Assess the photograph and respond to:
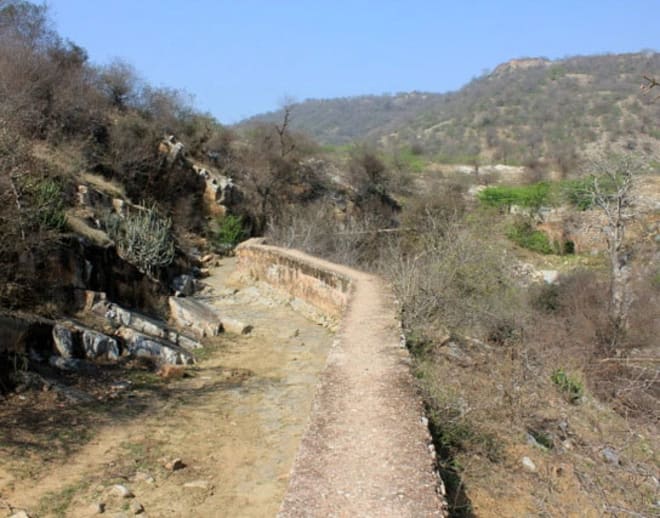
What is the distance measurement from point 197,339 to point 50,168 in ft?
21.4

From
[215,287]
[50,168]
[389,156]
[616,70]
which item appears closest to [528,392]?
[215,287]

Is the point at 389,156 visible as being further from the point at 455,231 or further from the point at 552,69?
the point at 552,69

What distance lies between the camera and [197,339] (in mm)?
10469

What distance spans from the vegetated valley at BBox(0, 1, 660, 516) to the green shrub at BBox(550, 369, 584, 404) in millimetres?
34

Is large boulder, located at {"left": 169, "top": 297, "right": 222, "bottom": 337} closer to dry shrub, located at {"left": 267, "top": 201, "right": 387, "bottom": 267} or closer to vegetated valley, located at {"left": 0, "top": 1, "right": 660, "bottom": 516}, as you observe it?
vegetated valley, located at {"left": 0, "top": 1, "right": 660, "bottom": 516}

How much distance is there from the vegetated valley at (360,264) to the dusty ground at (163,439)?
0.06 meters

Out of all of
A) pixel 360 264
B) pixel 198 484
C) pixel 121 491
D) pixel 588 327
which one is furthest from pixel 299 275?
pixel 121 491

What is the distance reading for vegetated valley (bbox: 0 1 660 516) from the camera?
19.3ft

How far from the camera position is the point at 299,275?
1241cm

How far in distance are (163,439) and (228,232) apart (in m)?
17.2

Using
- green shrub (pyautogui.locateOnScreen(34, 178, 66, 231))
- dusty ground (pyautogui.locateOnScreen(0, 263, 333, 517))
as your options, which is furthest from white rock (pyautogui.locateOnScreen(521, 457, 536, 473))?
green shrub (pyautogui.locateOnScreen(34, 178, 66, 231))

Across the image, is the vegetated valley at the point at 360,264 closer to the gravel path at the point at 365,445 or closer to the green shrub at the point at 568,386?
the green shrub at the point at 568,386

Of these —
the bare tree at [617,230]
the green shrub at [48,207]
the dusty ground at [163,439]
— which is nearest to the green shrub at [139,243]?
the green shrub at [48,207]

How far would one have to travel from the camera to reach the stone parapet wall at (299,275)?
1096 cm
